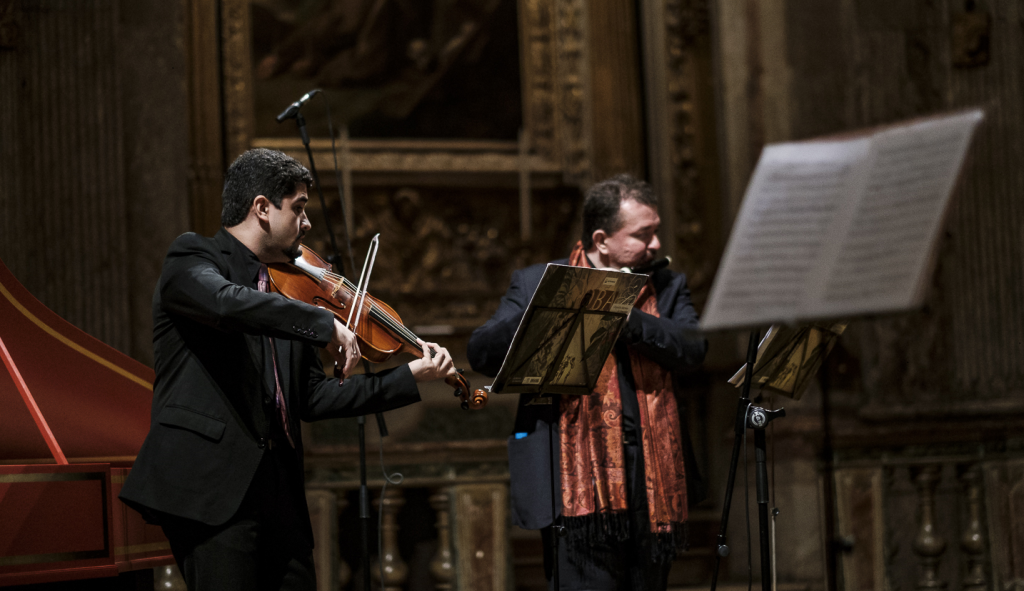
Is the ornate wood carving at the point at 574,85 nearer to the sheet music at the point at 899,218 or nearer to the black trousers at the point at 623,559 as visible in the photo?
the black trousers at the point at 623,559

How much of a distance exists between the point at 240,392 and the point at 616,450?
1.11 metres

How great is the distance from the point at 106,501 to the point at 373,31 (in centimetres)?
362

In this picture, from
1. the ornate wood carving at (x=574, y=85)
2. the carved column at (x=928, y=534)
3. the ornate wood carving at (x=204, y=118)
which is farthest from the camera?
the ornate wood carving at (x=574, y=85)

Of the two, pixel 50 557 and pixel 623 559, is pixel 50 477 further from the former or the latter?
pixel 623 559

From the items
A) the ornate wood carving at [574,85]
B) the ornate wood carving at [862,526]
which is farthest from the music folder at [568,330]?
the ornate wood carving at [574,85]

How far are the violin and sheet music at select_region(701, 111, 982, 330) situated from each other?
107cm

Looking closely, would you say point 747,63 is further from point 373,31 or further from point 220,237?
point 220,237

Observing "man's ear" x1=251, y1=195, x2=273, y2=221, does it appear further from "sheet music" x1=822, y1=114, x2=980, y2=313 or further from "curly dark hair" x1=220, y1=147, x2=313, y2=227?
"sheet music" x1=822, y1=114, x2=980, y2=313

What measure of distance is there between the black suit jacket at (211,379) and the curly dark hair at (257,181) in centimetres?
9

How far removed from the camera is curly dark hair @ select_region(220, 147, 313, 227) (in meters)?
2.55

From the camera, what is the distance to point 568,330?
2750 mm

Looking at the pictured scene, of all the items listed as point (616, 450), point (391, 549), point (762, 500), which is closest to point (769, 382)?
point (762, 500)

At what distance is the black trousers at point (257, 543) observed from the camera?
7.62 feet

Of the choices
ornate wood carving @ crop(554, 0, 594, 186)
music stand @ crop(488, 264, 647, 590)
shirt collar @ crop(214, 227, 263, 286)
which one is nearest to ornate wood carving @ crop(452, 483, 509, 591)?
music stand @ crop(488, 264, 647, 590)
